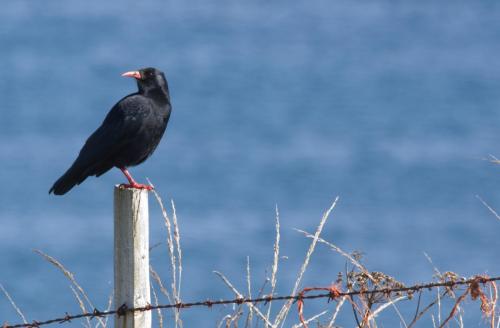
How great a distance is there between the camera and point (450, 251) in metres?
32.9

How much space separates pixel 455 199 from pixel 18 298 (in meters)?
11.7

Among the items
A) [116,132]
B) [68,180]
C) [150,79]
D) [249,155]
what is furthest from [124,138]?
[249,155]

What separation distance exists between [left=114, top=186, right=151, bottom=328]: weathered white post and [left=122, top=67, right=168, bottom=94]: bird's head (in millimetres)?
3149

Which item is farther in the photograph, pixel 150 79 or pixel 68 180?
pixel 150 79

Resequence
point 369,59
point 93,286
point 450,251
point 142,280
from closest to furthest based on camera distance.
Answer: point 142,280
point 93,286
point 450,251
point 369,59

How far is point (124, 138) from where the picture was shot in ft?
30.1

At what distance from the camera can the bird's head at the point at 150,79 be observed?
9.66 m

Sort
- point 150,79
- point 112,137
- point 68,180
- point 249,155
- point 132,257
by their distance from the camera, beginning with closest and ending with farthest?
point 132,257, point 68,180, point 112,137, point 150,79, point 249,155

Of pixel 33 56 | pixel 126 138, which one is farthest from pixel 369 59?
pixel 126 138

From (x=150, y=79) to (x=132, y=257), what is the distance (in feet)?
10.8

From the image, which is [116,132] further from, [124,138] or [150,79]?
[150,79]

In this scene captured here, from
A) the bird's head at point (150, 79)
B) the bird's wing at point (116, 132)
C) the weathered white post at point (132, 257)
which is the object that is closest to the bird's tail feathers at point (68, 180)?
the bird's wing at point (116, 132)

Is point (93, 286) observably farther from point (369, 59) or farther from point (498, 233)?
point (369, 59)

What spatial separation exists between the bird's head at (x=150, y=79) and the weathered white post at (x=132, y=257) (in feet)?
10.3
